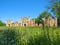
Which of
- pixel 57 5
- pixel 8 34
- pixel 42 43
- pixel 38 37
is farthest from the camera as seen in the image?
pixel 57 5

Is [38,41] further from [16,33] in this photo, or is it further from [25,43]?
[16,33]

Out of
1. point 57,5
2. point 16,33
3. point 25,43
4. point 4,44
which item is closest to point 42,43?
point 25,43

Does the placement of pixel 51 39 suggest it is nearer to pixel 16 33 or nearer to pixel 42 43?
pixel 42 43

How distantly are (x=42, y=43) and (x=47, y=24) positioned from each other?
57cm

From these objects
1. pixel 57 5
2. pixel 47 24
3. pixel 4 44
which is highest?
pixel 57 5

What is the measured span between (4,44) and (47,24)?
1.17 m

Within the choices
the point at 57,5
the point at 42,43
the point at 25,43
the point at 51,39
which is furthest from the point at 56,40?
the point at 57,5

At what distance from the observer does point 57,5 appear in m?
36.7

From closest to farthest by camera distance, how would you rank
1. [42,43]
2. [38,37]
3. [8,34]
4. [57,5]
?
[42,43]
[38,37]
[8,34]
[57,5]

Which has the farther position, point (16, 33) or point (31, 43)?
point (16, 33)

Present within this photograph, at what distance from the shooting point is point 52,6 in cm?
3866

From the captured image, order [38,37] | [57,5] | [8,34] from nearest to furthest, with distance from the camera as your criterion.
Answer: [38,37]
[8,34]
[57,5]

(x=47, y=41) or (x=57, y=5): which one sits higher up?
(x=57, y=5)

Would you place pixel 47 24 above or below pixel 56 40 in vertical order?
above
